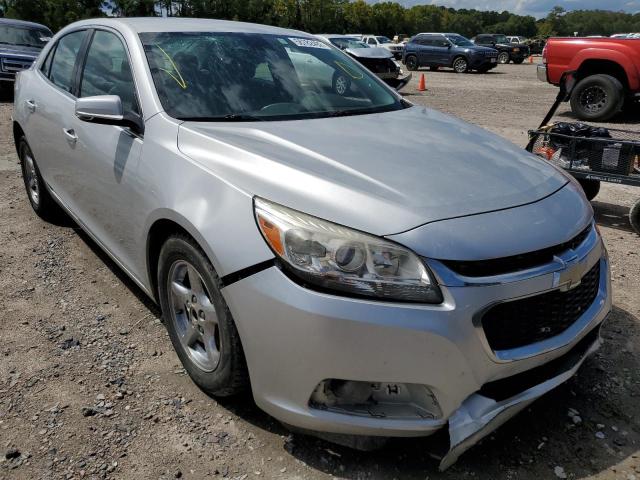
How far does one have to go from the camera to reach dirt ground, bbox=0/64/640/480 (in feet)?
7.50

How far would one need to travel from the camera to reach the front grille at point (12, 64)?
12.2 meters

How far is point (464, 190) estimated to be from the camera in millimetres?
2240

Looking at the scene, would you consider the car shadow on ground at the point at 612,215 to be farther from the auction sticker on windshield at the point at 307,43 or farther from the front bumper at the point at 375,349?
the front bumper at the point at 375,349

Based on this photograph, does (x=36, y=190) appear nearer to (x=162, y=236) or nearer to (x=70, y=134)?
(x=70, y=134)

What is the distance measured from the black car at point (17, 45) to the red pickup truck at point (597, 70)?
35.1 ft

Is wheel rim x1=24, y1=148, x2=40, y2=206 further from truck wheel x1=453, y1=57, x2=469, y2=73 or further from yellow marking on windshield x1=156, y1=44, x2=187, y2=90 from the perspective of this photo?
truck wheel x1=453, y1=57, x2=469, y2=73

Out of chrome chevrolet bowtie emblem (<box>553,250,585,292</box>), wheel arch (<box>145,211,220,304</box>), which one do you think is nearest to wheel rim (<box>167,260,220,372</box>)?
wheel arch (<box>145,211,220,304</box>)

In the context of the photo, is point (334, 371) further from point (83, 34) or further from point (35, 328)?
point (83, 34)

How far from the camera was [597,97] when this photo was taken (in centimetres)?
1108

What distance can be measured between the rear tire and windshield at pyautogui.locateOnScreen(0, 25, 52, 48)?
918 centimetres

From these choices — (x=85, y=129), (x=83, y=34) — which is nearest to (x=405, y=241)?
(x=85, y=129)

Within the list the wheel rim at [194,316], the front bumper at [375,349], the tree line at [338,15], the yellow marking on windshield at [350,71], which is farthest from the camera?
the tree line at [338,15]

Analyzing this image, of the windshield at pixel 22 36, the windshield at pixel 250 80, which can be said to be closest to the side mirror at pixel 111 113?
the windshield at pixel 250 80

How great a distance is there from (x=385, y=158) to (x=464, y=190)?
391mm
